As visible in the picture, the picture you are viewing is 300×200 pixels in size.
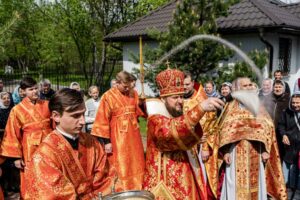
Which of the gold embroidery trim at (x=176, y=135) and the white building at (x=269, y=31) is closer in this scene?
the gold embroidery trim at (x=176, y=135)

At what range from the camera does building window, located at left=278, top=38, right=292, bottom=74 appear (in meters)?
13.4

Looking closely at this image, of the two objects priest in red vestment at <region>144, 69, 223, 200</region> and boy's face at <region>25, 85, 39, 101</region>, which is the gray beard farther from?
boy's face at <region>25, 85, 39, 101</region>

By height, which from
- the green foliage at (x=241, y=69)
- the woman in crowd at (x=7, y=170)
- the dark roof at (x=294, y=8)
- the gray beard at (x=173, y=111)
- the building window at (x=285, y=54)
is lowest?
the woman in crowd at (x=7, y=170)

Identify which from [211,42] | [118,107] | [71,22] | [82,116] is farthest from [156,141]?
[71,22]

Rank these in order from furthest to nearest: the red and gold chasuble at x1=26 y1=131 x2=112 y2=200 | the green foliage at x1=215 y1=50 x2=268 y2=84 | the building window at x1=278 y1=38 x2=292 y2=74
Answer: the building window at x1=278 y1=38 x2=292 y2=74
the green foliage at x1=215 y1=50 x2=268 y2=84
the red and gold chasuble at x1=26 y1=131 x2=112 y2=200

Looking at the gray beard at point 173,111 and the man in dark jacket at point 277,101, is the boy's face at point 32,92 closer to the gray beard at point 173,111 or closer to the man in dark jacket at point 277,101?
the gray beard at point 173,111

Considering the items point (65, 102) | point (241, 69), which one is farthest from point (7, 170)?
point (241, 69)

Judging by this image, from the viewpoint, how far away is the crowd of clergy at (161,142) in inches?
97.0

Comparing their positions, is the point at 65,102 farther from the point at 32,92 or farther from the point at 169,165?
the point at 32,92

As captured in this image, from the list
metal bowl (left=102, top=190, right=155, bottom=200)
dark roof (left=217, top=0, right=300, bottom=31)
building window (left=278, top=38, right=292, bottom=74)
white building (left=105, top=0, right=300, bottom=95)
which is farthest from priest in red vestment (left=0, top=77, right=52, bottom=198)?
building window (left=278, top=38, right=292, bottom=74)

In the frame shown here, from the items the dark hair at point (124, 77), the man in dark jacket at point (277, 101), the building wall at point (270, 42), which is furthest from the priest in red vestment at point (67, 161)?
the building wall at point (270, 42)

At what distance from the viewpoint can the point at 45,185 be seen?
2291mm

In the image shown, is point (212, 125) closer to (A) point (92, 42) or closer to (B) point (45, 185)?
(B) point (45, 185)

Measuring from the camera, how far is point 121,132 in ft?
18.9
